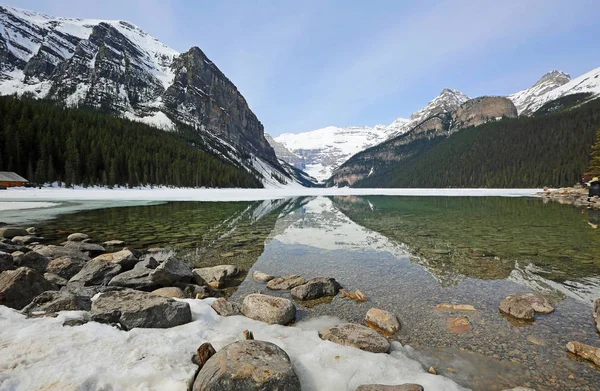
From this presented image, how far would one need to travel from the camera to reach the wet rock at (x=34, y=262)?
8.92 metres

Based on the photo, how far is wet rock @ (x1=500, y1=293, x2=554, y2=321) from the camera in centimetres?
681

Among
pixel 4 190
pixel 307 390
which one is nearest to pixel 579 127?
pixel 307 390

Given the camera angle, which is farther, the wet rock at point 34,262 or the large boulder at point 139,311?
the wet rock at point 34,262

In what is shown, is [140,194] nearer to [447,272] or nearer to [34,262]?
[34,262]

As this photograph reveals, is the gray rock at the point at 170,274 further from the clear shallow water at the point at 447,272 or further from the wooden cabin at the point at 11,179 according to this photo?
the wooden cabin at the point at 11,179

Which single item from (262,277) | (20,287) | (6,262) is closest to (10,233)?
(6,262)

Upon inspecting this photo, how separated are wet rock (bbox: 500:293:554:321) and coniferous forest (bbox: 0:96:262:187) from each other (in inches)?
3481

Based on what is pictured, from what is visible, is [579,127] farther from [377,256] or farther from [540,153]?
[377,256]

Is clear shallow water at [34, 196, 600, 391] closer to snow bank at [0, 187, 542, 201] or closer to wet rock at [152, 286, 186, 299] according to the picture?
wet rock at [152, 286, 186, 299]

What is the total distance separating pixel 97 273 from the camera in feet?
28.7

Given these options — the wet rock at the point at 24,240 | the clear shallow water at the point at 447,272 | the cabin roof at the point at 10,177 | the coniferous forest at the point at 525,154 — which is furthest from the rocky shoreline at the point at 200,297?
the coniferous forest at the point at 525,154

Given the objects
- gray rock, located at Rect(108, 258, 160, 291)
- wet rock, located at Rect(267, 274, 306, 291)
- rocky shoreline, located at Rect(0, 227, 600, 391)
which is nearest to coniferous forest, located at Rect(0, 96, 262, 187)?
rocky shoreline, located at Rect(0, 227, 600, 391)

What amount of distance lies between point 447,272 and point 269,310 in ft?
24.1

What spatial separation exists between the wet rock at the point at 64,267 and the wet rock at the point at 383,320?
31.1ft
